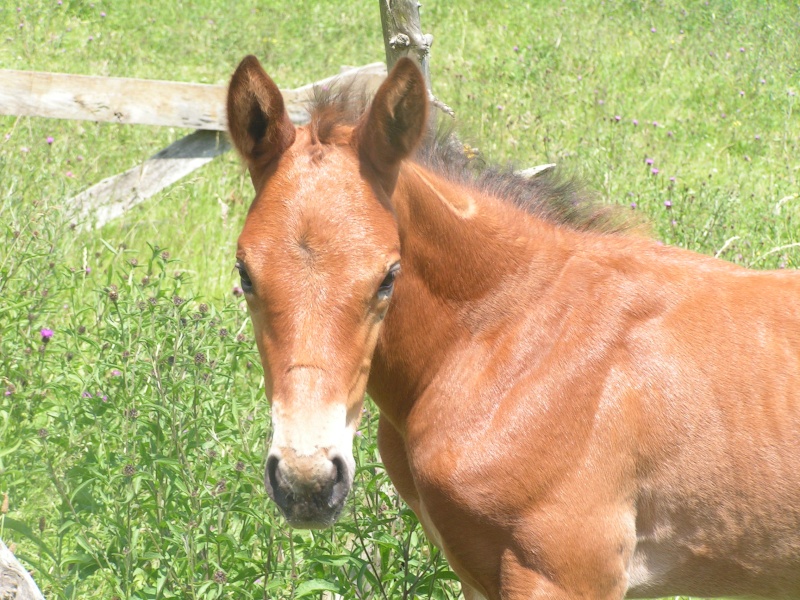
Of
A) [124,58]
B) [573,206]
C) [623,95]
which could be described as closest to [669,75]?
[623,95]

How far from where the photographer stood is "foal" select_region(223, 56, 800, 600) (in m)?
2.45

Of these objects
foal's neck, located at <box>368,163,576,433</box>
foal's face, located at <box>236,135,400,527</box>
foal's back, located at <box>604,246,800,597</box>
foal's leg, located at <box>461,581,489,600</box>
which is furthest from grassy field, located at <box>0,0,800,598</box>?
foal's back, located at <box>604,246,800,597</box>

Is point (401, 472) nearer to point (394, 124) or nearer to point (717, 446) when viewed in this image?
point (717, 446)

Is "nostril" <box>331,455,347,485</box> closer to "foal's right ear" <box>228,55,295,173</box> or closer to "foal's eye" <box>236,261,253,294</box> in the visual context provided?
"foal's eye" <box>236,261,253,294</box>

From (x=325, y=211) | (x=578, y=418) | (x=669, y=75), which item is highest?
(x=325, y=211)

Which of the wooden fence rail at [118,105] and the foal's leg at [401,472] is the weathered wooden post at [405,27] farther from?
the wooden fence rail at [118,105]

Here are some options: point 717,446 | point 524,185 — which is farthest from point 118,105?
point 717,446

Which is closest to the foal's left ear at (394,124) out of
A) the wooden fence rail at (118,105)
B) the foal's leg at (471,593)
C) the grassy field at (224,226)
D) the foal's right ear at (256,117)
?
the foal's right ear at (256,117)

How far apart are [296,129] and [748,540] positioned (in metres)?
1.87

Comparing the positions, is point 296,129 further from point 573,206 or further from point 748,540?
point 748,540

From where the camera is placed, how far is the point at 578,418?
2725mm

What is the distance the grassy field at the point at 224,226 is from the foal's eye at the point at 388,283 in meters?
0.73

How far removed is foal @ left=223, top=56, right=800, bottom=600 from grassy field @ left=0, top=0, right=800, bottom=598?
428 millimetres

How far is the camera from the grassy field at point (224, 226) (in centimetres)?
288
